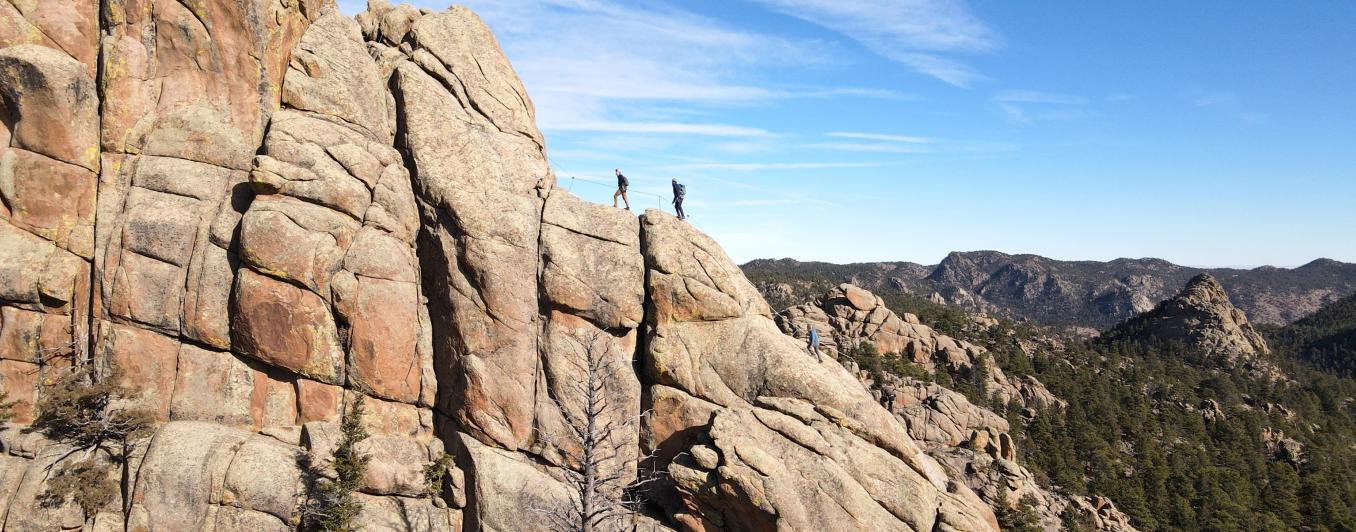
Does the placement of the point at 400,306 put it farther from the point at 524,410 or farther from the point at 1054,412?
the point at 1054,412

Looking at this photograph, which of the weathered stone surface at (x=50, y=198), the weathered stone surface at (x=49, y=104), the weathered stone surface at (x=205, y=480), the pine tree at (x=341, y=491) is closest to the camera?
the pine tree at (x=341, y=491)

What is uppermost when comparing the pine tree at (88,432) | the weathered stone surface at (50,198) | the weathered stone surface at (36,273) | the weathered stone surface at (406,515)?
the weathered stone surface at (50,198)

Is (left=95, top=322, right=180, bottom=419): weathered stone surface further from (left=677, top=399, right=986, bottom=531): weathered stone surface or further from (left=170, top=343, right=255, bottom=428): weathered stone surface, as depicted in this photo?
(left=677, top=399, right=986, bottom=531): weathered stone surface

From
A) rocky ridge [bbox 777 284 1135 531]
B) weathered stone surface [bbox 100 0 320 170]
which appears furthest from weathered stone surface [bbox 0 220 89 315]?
rocky ridge [bbox 777 284 1135 531]

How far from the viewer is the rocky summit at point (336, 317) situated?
25.7 m

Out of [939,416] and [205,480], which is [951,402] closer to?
[939,416]

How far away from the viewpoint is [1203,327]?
12056 centimetres

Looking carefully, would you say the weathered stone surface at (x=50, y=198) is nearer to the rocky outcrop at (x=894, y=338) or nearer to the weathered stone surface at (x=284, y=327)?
the weathered stone surface at (x=284, y=327)

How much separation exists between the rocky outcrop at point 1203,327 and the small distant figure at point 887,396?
90.2 metres

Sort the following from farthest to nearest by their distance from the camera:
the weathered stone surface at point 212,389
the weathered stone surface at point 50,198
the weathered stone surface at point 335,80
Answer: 1. the weathered stone surface at point 335,80
2. the weathered stone surface at point 212,389
3. the weathered stone surface at point 50,198

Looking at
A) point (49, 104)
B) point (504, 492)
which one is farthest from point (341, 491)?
point (49, 104)

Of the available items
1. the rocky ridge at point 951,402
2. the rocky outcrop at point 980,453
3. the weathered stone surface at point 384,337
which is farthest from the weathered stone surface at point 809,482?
the rocky outcrop at point 980,453

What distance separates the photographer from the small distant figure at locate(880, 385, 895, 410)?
52.2 meters

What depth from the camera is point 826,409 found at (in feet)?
94.6
